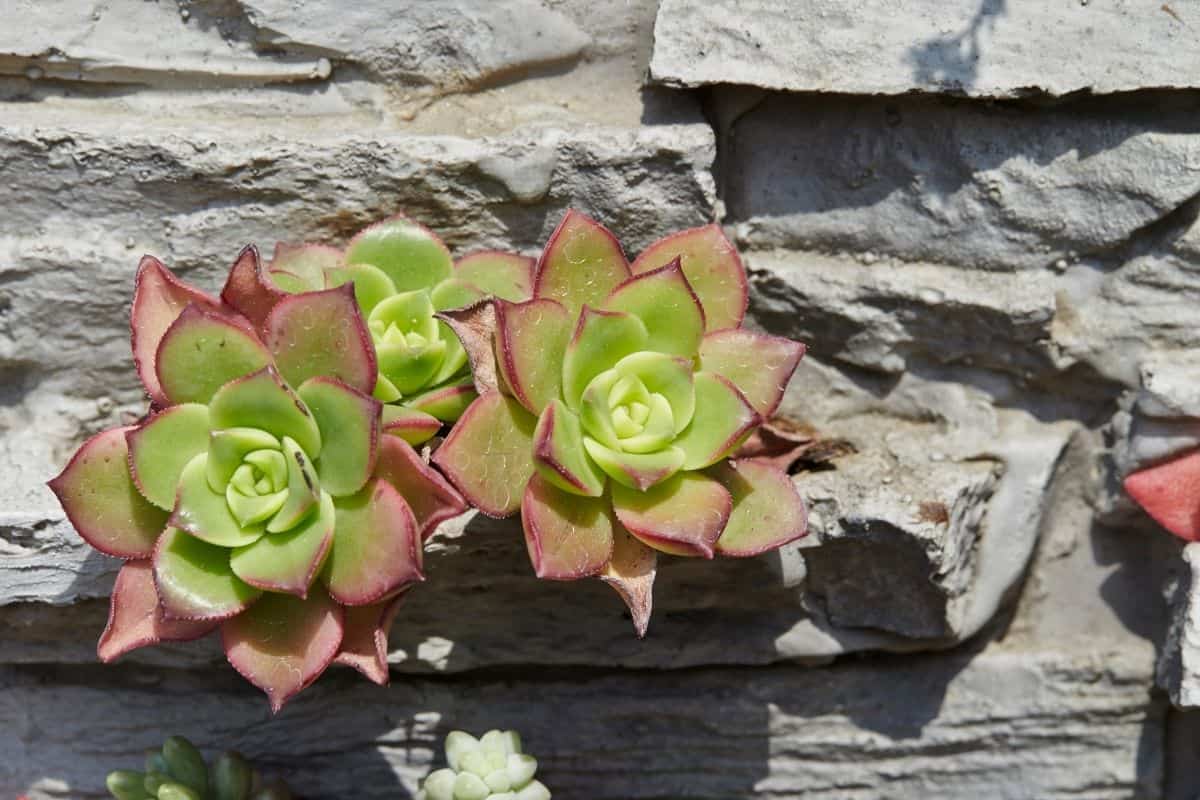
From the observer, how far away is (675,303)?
125cm

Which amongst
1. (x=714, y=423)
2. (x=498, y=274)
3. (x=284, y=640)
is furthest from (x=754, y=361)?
(x=284, y=640)

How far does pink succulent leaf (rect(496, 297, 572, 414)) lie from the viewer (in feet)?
3.93

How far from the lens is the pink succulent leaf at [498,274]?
1.39 metres

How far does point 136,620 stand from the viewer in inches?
48.6

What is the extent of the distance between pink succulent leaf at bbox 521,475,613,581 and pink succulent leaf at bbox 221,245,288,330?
1.07 feet

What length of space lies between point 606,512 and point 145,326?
50 centimetres

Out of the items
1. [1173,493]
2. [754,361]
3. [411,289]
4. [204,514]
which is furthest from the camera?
[1173,493]

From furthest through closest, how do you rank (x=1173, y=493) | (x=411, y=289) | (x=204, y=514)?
(x=1173, y=493) → (x=411, y=289) → (x=204, y=514)

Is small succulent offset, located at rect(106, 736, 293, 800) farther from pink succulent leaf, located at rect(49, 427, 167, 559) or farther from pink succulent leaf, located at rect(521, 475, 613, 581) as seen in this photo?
pink succulent leaf, located at rect(521, 475, 613, 581)

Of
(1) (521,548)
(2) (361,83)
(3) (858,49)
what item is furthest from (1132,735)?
(2) (361,83)

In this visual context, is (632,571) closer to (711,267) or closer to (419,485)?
(419,485)

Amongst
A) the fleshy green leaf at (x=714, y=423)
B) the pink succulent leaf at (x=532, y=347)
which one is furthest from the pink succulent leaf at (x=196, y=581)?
the fleshy green leaf at (x=714, y=423)

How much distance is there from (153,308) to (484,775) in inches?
24.5

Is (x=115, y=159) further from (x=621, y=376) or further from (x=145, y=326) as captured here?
(x=621, y=376)
